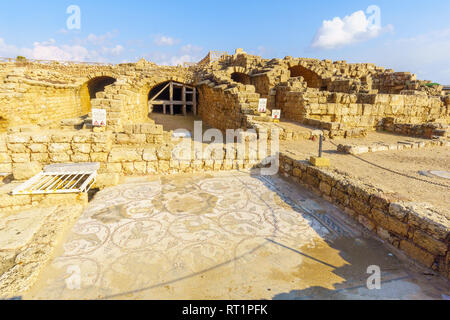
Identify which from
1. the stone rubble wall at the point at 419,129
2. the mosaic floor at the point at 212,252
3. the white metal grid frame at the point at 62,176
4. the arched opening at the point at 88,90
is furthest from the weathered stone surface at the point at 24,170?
the arched opening at the point at 88,90

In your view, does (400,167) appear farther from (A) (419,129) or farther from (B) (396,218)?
(A) (419,129)

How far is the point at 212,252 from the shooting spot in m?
2.92

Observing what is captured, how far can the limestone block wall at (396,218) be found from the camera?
99.3 inches

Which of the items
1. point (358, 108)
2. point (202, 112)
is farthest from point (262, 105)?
point (202, 112)

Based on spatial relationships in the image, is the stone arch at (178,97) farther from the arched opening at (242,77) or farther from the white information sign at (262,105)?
the white information sign at (262,105)

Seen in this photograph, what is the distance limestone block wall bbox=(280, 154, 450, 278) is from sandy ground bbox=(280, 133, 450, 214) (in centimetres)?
39

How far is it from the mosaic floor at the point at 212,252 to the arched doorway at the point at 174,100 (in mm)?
14583

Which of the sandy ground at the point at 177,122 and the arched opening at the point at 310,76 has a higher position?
the arched opening at the point at 310,76

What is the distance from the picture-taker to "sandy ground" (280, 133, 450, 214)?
145 inches

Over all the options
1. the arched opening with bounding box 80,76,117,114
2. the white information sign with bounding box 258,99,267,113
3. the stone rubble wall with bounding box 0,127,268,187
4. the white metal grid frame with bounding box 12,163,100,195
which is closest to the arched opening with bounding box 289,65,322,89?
the white information sign with bounding box 258,99,267,113

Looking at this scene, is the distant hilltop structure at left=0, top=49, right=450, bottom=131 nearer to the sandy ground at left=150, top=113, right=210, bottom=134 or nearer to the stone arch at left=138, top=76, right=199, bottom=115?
the stone arch at left=138, top=76, right=199, bottom=115

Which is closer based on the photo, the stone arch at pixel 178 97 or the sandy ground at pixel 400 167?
the sandy ground at pixel 400 167
